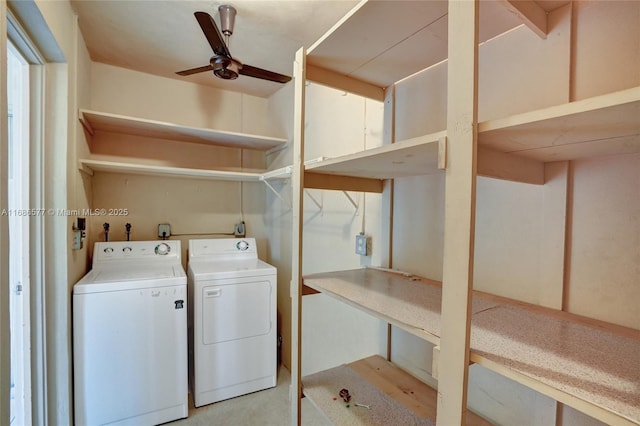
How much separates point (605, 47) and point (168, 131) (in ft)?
9.01

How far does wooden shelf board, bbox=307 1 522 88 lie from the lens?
931 millimetres

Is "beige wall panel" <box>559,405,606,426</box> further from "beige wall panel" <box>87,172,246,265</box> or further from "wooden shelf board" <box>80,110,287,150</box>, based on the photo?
"beige wall panel" <box>87,172,246,265</box>

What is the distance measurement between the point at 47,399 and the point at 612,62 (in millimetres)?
2950

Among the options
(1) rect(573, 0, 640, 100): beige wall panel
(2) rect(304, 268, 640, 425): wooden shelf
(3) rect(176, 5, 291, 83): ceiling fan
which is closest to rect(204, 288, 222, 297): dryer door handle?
(2) rect(304, 268, 640, 425): wooden shelf

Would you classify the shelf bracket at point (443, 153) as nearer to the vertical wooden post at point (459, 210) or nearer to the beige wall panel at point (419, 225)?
the vertical wooden post at point (459, 210)

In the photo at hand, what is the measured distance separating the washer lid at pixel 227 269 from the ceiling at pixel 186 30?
→ 1.70 metres

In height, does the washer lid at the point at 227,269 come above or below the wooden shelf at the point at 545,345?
below

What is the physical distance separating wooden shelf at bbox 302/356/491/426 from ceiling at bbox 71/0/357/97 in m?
1.97

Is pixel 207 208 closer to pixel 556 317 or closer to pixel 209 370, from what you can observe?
pixel 209 370

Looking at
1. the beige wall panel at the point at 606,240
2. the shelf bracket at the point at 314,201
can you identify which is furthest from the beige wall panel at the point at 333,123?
the beige wall panel at the point at 606,240

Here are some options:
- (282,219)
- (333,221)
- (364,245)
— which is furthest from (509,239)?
(282,219)

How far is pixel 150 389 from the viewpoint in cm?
203

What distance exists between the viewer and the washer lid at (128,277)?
6.29 feet

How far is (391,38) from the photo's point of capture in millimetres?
1079
